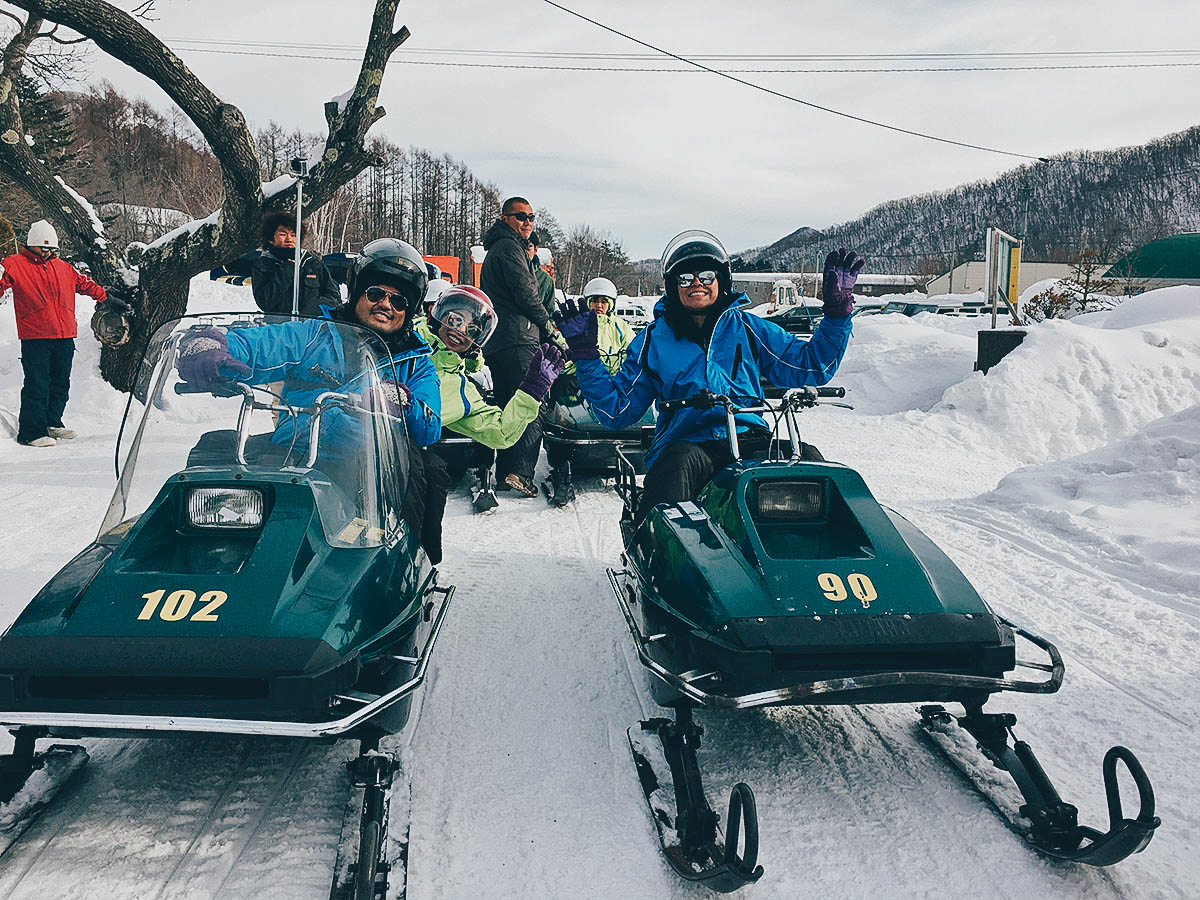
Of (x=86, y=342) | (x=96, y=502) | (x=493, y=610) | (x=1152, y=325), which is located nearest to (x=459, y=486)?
(x=96, y=502)

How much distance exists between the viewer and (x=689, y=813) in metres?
2.30

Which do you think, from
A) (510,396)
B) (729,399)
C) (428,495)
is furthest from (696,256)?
(510,396)

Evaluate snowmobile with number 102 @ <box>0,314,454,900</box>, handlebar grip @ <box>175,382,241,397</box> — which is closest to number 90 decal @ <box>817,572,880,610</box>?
snowmobile with number 102 @ <box>0,314,454,900</box>

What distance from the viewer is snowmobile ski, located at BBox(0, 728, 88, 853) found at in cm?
229

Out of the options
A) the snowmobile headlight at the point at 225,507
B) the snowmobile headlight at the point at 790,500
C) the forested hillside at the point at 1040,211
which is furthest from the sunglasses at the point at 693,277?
the forested hillside at the point at 1040,211

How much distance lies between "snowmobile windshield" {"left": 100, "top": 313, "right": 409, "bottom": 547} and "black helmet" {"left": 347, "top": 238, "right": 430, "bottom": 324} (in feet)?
2.44

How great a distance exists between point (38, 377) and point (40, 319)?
525 mm

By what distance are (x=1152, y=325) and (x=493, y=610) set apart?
1135 centimetres

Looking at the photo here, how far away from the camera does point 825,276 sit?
3537 mm

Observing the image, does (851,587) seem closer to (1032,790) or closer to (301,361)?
(1032,790)

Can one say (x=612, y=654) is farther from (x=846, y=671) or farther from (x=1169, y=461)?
(x=1169, y=461)

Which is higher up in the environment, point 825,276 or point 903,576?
point 825,276

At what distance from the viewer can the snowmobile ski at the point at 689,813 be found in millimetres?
2059

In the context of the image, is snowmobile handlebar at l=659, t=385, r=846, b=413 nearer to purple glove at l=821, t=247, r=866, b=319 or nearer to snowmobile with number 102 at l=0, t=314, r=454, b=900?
purple glove at l=821, t=247, r=866, b=319
